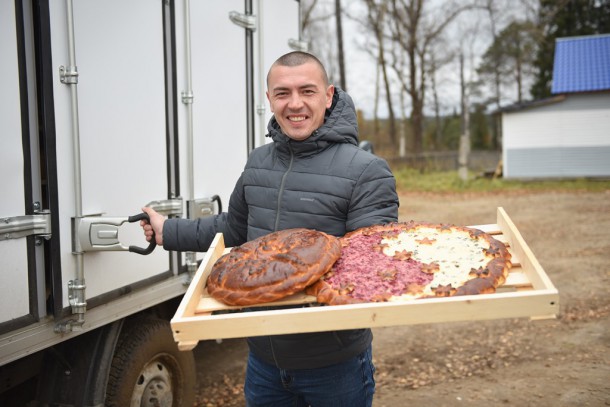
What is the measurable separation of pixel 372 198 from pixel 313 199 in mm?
255

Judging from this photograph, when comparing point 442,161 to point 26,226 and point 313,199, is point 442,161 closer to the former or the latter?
point 313,199

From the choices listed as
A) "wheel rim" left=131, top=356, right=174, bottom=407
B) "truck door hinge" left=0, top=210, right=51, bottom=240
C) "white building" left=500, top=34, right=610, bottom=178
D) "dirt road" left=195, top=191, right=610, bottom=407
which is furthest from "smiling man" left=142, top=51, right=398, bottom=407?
"white building" left=500, top=34, right=610, bottom=178

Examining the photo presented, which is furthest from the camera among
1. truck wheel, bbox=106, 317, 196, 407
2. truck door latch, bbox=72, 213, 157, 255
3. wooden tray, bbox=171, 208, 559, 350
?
truck wheel, bbox=106, 317, 196, 407

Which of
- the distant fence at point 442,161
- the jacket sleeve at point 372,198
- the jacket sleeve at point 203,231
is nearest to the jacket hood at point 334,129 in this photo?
the jacket sleeve at point 372,198

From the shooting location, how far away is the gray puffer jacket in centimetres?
248

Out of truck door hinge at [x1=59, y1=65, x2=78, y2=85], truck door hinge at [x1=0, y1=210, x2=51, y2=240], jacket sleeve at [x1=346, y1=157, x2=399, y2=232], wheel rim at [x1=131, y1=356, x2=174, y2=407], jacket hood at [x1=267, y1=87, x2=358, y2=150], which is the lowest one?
wheel rim at [x1=131, y1=356, x2=174, y2=407]

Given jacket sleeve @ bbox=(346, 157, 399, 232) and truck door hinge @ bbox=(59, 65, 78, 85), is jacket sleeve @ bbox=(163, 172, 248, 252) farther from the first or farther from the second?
truck door hinge @ bbox=(59, 65, 78, 85)

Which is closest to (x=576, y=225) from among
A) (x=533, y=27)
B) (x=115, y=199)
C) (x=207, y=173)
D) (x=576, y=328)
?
(x=576, y=328)

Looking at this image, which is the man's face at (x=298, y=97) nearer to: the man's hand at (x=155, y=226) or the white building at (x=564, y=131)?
the man's hand at (x=155, y=226)

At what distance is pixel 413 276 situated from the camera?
218cm

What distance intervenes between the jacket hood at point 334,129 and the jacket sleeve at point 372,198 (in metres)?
0.21

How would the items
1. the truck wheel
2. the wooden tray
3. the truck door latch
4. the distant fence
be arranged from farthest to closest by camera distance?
the distant fence
the truck wheel
the truck door latch
the wooden tray

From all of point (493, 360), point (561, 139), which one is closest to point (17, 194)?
point (493, 360)

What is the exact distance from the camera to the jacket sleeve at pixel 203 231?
291cm
